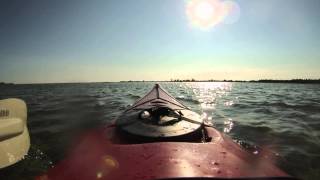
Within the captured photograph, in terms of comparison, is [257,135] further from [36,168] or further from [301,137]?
[36,168]

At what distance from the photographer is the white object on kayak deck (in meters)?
4.54

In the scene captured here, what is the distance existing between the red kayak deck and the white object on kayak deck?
1.72 meters

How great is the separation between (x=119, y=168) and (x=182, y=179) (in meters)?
0.80

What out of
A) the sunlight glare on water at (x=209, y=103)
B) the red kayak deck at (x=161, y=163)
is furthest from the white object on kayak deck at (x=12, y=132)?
the sunlight glare on water at (x=209, y=103)

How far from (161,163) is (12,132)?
3370mm

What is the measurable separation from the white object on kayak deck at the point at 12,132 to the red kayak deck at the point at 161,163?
5.64ft

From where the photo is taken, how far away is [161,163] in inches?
116

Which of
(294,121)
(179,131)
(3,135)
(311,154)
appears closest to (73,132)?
(3,135)

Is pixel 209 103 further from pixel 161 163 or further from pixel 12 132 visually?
pixel 161 163

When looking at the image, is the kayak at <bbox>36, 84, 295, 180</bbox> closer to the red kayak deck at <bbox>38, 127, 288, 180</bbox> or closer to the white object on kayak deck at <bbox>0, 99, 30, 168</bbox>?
the red kayak deck at <bbox>38, 127, 288, 180</bbox>

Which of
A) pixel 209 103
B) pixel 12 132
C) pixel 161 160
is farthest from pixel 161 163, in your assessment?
pixel 209 103

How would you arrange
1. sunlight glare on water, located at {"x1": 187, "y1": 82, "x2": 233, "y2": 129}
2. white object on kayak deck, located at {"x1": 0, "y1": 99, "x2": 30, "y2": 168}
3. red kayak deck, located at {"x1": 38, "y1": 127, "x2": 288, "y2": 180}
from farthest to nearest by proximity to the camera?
sunlight glare on water, located at {"x1": 187, "y1": 82, "x2": 233, "y2": 129} < white object on kayak deck, located at {"x1": 0, "y1": 99, "x2": 30, "y2": 168} < red kayak deck, located at {"x1": 38, "y1": 127, "x2": 288, "y2": 180}

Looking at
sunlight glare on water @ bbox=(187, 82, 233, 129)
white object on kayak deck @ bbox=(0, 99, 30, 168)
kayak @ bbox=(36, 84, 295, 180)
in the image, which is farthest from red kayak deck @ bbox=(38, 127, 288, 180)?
sunlight glare on water @ bbox=(187, 82, 233, 129)

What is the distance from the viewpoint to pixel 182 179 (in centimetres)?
250
